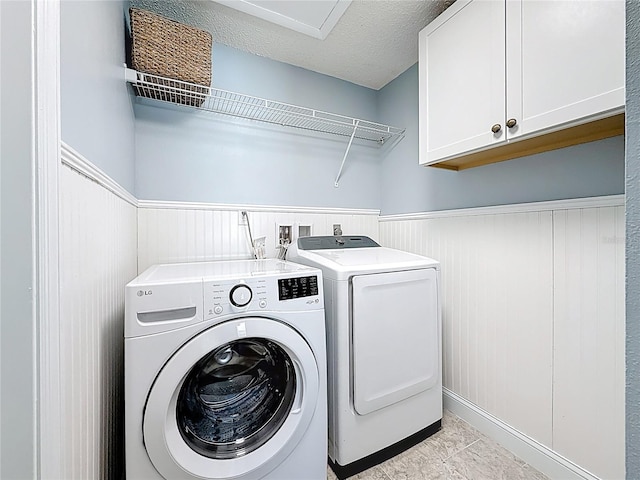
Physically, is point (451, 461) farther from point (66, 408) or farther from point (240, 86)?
point (240, 86)

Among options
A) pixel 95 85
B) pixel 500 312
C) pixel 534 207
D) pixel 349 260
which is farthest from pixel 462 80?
pixel 95 85

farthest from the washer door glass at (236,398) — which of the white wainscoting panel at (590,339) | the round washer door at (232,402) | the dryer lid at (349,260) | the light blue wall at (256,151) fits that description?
the white wainscoting panel at (590,339)

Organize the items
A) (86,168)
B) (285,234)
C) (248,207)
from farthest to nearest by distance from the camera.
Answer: (285,234), (248,207), (86,168)

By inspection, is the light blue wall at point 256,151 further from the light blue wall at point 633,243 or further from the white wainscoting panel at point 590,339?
the light blue wall at point 633,243

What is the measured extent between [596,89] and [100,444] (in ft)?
6.28

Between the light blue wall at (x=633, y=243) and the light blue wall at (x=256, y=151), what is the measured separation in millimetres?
1706

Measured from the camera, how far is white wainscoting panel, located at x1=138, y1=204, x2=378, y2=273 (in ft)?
5.20

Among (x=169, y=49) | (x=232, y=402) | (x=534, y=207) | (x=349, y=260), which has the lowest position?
(x=232, y=402)

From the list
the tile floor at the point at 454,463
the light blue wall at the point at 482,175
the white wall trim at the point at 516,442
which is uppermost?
the light blue wall at the point at 482,175

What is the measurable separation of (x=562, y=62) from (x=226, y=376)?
169 cm

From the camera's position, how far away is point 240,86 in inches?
70.9

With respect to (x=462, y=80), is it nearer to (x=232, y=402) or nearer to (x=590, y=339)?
(x=590, y=339)

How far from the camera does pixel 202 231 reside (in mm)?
1700

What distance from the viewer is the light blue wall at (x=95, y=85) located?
0.61m
